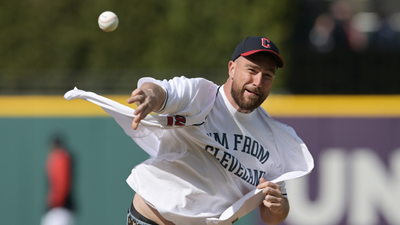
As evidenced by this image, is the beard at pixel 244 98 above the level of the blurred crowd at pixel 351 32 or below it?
below

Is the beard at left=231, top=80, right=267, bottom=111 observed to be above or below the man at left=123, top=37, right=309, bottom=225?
above

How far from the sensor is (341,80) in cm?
802

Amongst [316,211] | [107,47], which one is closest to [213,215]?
[316,211]

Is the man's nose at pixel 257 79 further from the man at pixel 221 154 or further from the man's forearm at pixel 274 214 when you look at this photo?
the man's forearm at pixel 274 214

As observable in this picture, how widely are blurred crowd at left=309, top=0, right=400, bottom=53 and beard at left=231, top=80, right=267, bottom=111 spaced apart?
572 centimetres

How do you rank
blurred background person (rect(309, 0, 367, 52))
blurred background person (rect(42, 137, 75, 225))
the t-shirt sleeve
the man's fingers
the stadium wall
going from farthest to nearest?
blurred background person (rect(309, 0, 367, 52))
blurred background person (rect(42, 137, 75, 225))
the stadium wall
the t-shirt sleeve
the man's fingers

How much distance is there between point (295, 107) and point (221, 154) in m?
3.60

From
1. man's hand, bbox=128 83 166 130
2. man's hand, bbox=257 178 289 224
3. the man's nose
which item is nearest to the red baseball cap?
the man's nose

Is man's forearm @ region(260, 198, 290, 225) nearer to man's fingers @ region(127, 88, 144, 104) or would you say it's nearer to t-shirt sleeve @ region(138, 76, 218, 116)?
t-shirt sleeve @ region(138, 76, 218, 116)

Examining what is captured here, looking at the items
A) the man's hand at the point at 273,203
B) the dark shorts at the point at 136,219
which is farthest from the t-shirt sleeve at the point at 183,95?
the dark shorts at the point at 136,219

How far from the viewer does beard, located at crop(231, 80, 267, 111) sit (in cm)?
276

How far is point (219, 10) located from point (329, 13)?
10.3 ft

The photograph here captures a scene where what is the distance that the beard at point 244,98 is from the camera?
2.76m

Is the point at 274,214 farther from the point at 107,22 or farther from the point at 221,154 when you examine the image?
the point at 107,22
